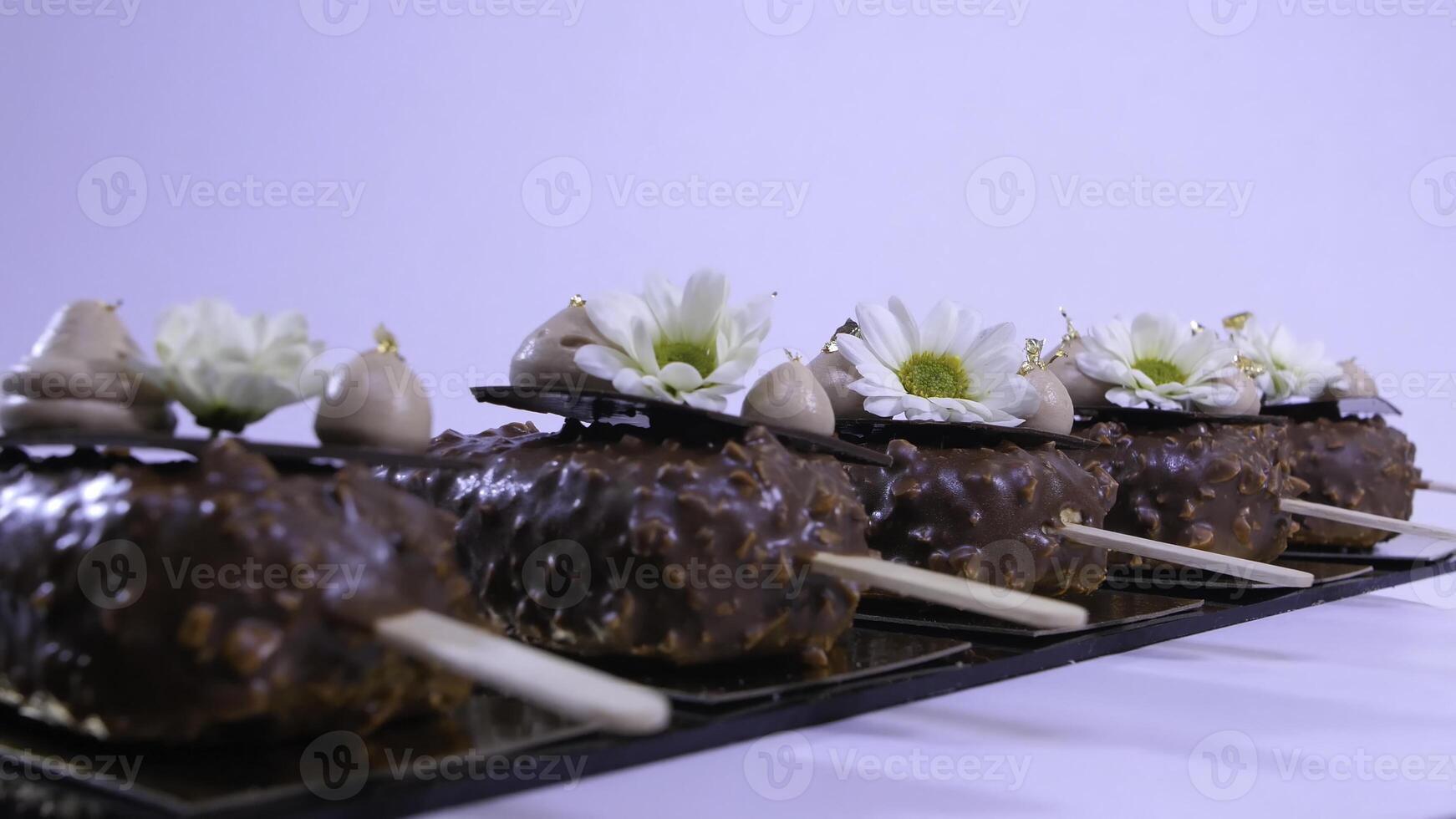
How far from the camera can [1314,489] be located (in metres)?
4.02

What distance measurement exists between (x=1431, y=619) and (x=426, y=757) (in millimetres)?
2883

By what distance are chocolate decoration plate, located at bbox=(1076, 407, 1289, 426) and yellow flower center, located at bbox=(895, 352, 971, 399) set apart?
638 mm

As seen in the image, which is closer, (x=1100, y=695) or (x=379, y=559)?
(x=379, y=559)

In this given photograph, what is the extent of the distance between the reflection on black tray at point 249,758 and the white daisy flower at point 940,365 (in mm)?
1247

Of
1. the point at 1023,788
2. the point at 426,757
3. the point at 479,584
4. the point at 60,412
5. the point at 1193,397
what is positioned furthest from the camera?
the point at 1193,397

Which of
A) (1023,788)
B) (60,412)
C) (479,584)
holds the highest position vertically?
(60,412)

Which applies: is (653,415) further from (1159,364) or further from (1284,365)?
(1284,365)

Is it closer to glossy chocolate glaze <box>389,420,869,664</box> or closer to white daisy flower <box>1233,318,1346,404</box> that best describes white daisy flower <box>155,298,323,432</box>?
glossy chocolate glaze <box>389,420,869,664</box>

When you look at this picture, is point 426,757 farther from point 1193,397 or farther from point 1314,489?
point 1314,489

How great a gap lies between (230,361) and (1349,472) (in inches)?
132

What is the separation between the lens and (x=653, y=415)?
229 centimetres

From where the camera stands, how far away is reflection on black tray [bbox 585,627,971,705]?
2.00 metres

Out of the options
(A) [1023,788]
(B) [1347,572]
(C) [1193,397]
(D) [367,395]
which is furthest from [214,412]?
(B) [1347,572]

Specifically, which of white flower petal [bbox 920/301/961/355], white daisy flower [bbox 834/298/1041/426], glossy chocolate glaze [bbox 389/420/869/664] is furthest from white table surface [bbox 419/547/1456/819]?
white flower petal [bbox 920/301/961/355]
